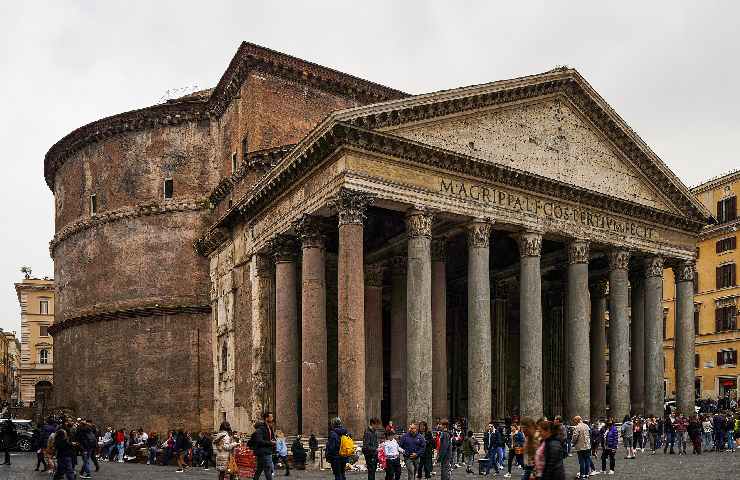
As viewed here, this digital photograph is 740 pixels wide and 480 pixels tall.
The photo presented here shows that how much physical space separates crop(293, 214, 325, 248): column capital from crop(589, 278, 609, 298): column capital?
12.4 metres

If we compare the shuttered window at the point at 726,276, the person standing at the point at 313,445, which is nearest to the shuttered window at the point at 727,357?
the shuttered window at the point at 726,276

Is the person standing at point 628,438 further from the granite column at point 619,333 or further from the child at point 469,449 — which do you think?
the child at point 469,449

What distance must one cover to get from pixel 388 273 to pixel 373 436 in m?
13.8

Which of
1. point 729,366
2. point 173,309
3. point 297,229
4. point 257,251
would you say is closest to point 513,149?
point 297,229

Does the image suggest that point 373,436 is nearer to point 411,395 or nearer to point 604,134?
point 411,395

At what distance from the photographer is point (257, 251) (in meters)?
24.4

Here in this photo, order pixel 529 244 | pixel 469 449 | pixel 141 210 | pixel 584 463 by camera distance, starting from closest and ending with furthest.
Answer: pixel 584 463
pixel 469 449
pixel 529 244
pixel 141 210

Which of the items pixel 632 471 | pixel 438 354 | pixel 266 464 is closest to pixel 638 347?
pixel 438 354

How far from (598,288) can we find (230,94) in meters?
15.0

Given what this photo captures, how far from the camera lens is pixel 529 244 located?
22.1 m

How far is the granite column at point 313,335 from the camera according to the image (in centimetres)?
1966

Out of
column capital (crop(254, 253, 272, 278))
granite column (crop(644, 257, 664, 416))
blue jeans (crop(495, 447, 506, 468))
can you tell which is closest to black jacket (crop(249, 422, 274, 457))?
blue jeans (crop(495, 447, 506, 468))

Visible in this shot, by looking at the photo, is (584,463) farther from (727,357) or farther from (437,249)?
(727,357)

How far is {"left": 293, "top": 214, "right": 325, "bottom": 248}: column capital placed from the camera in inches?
814
